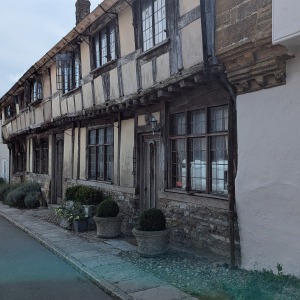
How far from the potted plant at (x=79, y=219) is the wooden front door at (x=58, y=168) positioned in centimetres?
533

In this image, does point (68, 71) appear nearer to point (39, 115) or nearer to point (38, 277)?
point (39, 115)

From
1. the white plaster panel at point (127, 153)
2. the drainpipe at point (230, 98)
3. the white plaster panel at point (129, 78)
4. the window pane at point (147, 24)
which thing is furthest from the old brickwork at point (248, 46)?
the white plaster panel at point (127, 153)

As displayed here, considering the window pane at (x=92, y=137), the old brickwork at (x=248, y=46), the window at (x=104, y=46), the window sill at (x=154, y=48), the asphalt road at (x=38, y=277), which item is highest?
the window at (x=104, y=46)

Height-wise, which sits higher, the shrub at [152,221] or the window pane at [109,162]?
the window pane at [109,162]

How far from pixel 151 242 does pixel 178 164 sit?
1957 mm

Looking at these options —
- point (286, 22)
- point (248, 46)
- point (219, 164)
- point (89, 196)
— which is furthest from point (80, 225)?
point (286, 22)

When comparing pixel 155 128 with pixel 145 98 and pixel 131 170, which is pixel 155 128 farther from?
pixel 131 170

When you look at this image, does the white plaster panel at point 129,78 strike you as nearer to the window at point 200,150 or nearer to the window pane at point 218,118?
the window at point 200,150

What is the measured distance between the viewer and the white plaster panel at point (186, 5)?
7.35m

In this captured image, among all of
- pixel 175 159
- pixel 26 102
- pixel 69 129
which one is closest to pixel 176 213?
pixel 175 159

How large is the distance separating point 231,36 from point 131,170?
16.2 feet

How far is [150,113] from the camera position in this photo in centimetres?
952

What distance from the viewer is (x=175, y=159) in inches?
351

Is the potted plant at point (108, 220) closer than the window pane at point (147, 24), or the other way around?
the window pane at point (147, 24)
